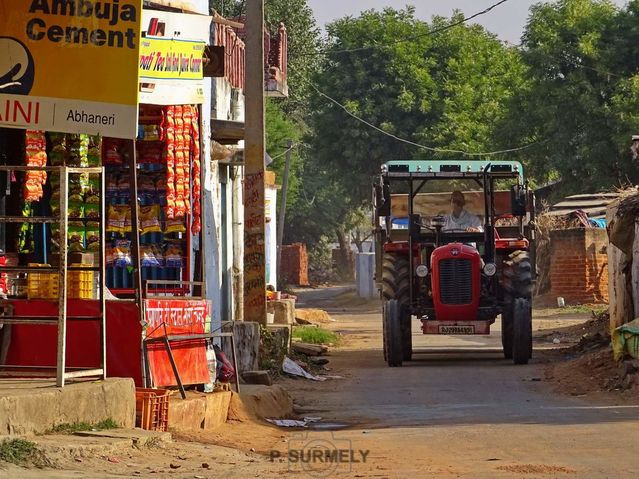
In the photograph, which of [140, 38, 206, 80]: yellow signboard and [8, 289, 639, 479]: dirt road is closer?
[8, 289, 639, 479]: dirt road

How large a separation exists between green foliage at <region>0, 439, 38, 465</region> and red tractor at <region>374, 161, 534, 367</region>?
39.3ft

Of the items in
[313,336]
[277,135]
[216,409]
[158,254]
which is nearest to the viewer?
[216,409]

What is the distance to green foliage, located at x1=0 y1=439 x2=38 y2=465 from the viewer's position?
25.4 ft

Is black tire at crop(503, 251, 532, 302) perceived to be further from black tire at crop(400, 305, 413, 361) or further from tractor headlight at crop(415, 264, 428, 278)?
black tire at crop(400, 305, 413, 361)

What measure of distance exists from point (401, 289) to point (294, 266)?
1577 inches

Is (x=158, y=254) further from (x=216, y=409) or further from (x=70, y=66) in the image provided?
(x=70, y=66)

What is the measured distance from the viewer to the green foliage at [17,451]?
775cm

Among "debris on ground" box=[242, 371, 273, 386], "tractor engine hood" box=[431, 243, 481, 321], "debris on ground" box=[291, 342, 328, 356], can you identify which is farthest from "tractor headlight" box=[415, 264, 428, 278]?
"debris on ground" box=[242, 371, 273, 386]

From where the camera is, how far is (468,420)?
40.5ft

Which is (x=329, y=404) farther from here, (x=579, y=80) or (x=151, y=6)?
(x=579, y=80)

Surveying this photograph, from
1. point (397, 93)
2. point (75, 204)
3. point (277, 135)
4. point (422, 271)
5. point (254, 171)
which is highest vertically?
point (397, 93)

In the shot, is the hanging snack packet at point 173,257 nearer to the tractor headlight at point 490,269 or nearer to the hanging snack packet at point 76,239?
the hanging snack packet at point 76,239

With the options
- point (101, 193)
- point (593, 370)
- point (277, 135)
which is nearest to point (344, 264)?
point (277, 135)

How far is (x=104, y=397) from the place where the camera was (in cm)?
930
